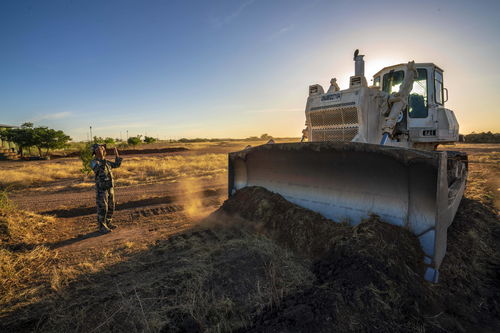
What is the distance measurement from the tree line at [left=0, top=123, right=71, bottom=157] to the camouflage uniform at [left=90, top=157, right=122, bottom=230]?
1497 inches

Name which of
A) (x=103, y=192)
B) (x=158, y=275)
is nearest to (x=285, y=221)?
(x=158, y=275)

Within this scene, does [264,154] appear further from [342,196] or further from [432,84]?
[432,84]

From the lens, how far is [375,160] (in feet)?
12.9

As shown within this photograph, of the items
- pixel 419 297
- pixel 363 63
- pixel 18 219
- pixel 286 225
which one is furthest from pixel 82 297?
pixel 363 63

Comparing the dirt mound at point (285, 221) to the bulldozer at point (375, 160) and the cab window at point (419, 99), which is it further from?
the cab window at point (419, 99)

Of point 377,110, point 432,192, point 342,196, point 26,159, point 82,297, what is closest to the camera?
point 82,297

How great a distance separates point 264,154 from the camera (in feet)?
18.7

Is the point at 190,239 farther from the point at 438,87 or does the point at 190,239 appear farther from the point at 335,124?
the point at 438,87

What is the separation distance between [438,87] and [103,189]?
313 inches

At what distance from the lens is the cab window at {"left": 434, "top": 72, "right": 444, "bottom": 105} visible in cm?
590

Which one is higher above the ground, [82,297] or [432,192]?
[432,192]

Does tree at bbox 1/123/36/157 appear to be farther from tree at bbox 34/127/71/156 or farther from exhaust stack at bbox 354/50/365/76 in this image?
exhaust stack at bbox 354/50/365/76

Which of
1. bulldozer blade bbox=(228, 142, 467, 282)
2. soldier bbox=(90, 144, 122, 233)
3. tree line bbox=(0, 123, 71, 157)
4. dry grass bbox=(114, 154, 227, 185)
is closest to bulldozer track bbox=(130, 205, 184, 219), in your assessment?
soldier bbox=(90, 144, 122, 233)

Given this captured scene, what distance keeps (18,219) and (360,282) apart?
6.94 m
